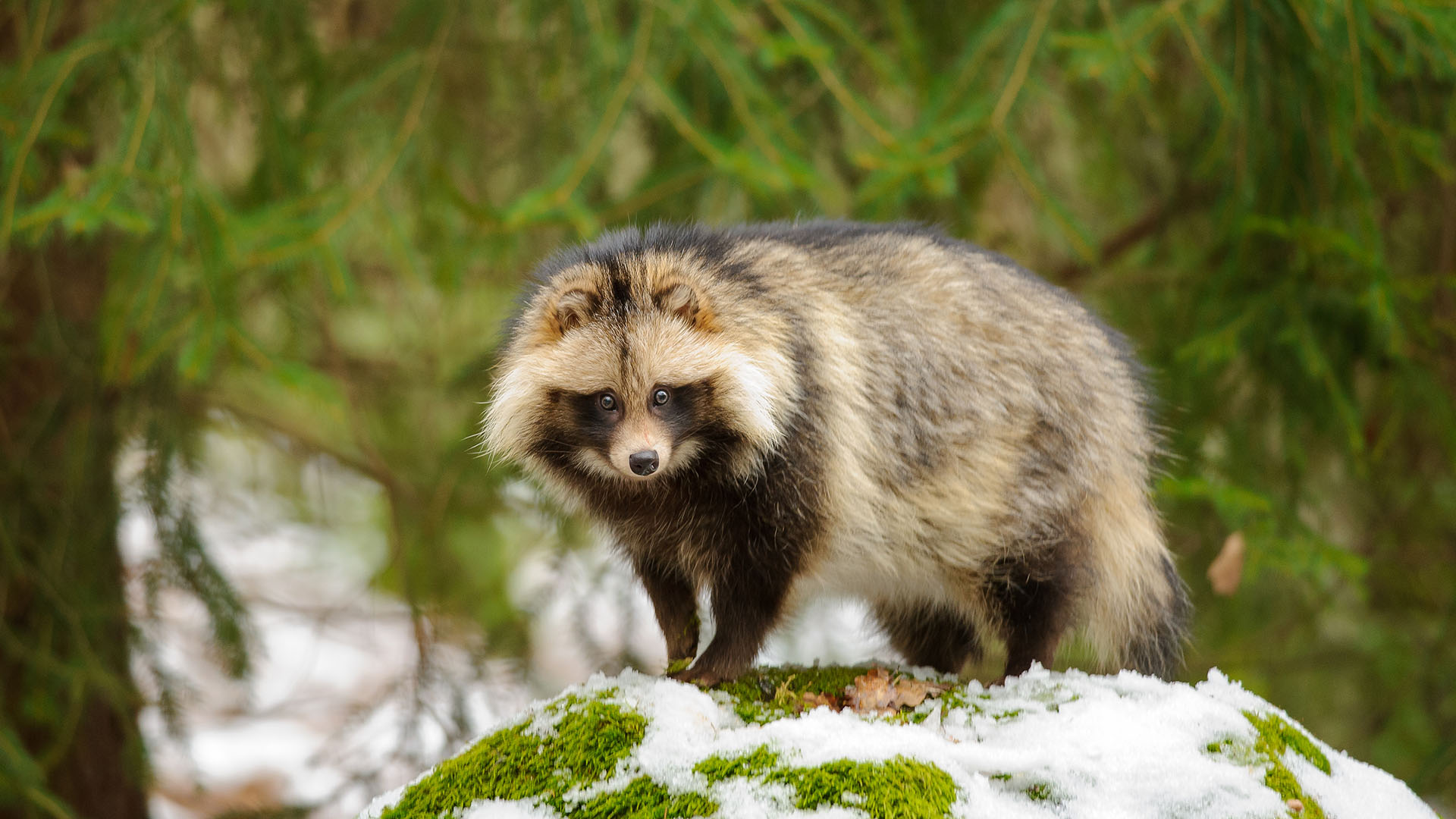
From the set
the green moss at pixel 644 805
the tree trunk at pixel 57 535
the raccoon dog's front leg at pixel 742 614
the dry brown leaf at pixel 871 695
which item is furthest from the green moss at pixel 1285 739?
the tree trunk at pixel 57 535

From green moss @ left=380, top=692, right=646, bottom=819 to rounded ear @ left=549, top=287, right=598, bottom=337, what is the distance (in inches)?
45.2

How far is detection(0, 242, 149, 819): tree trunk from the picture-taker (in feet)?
18.1

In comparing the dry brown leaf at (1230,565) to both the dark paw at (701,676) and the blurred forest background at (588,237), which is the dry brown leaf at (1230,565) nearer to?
the blurred forest background at (588,237)

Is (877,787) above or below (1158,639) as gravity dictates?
above

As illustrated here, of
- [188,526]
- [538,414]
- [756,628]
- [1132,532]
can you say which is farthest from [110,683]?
[1132,532]

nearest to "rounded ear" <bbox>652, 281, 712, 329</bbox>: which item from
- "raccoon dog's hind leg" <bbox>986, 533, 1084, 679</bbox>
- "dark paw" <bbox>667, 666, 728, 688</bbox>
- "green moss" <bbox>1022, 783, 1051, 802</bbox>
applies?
"dark paw" <bbox>667, 666, 728, 688</bbox>

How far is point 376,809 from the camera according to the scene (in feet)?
10.0

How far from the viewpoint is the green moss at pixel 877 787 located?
2.65 meters

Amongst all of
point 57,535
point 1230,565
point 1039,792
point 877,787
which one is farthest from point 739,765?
point 57,535

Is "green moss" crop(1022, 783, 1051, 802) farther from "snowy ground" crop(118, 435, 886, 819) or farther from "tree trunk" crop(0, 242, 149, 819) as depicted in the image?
"tree trunk" crop(0, 242, 149, 819)

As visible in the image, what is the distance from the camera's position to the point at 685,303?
11.8 ft

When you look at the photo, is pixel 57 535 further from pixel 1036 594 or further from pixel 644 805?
pixel 1036 594

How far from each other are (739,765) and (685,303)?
1.37 meters

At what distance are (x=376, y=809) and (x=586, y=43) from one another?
11.0ft
